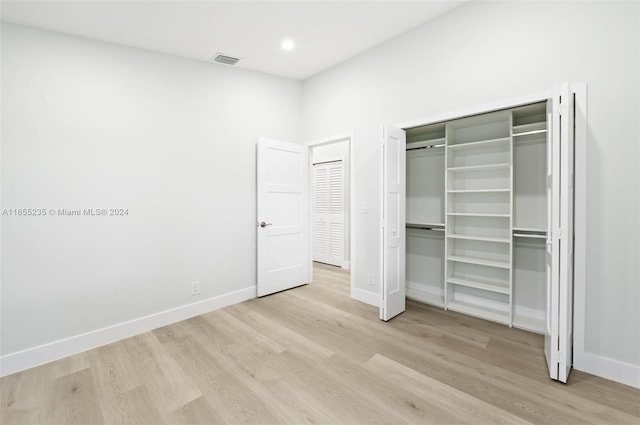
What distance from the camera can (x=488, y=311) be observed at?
3.23 meters

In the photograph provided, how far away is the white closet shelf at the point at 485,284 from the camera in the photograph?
3.08 meters

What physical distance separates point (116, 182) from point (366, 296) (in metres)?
3.08

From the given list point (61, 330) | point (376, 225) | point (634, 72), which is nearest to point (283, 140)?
point (376, 225)

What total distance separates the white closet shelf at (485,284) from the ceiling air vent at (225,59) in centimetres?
370

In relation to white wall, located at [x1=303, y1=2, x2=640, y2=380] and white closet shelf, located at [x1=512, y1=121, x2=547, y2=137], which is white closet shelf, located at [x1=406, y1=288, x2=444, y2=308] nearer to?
white wall, located at [x1=303, y1=2, x2=640, y2=380]

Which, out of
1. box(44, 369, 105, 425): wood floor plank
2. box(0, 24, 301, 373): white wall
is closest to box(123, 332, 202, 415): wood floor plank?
box(44, 369, 105, 425): wood floor plank

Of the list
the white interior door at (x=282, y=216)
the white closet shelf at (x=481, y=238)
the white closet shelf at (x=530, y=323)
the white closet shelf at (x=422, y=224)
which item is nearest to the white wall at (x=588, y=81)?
the white closet shelf at (x=530, y=323)

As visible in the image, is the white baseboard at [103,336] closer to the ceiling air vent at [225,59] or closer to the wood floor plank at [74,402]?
the wood floor plank at [74,402]

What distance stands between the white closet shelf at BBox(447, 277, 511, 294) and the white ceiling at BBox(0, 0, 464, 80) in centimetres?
284

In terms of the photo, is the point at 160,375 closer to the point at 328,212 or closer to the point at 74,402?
the point at 74,402

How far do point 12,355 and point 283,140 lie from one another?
3.55 metres

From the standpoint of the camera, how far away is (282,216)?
4.14m

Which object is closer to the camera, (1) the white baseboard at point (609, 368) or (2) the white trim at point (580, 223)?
(1) the white baseboard at point (609, 368)

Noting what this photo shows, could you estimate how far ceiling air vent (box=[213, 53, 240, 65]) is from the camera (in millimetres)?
3390
